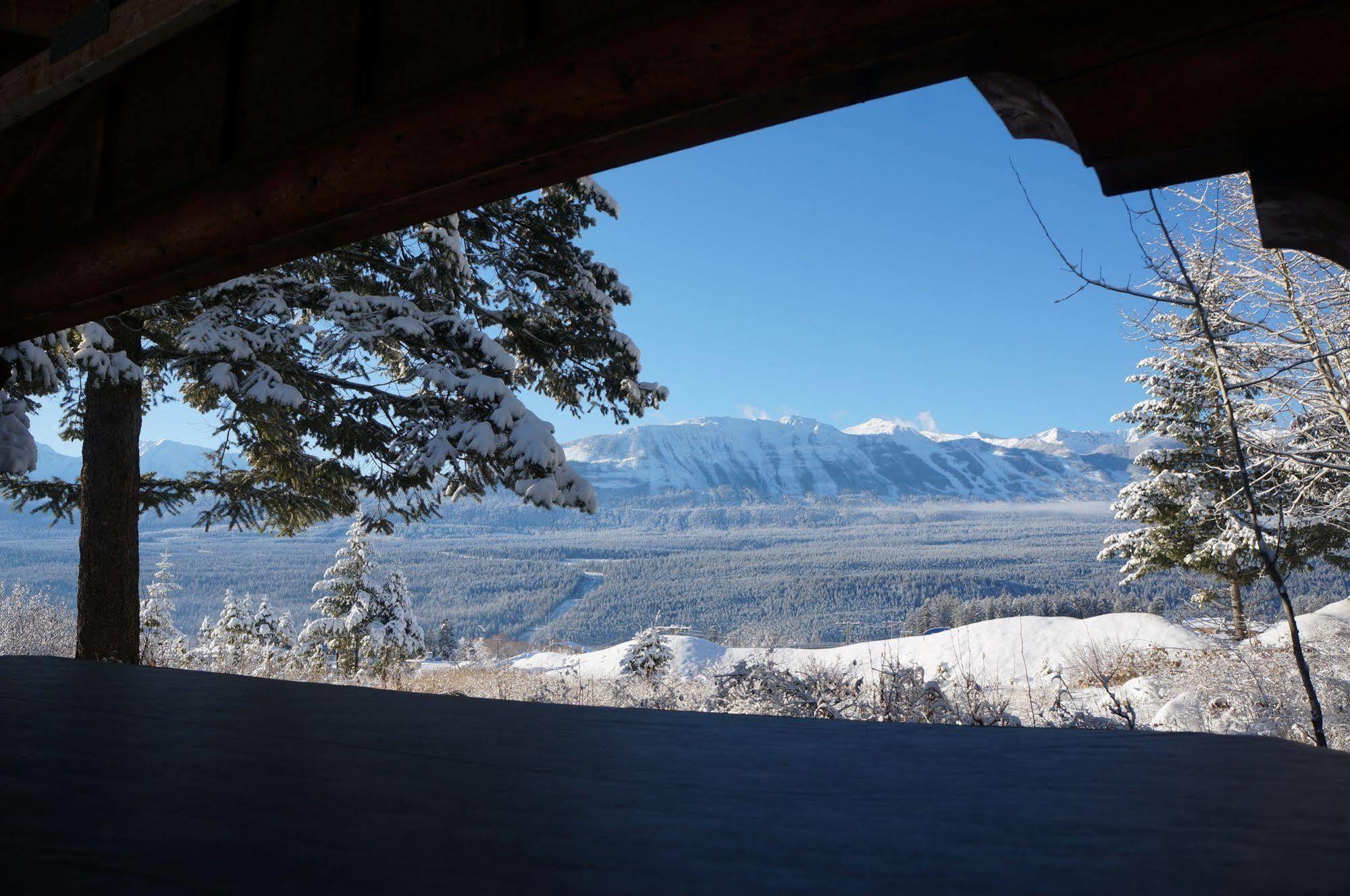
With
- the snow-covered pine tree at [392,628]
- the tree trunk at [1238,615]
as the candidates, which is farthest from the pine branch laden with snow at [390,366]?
the tree trunk at [1238,615]

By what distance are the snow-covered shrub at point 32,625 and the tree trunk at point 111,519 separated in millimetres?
11258

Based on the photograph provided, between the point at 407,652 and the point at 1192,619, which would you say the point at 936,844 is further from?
the point at 407,652

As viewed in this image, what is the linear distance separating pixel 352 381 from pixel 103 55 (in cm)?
613

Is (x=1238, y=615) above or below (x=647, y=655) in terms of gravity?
below

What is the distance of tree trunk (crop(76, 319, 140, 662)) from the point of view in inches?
322

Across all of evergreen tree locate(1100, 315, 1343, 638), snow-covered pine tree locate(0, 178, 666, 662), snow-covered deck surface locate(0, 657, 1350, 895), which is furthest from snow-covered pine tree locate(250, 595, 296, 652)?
snow-covered deck surface locate(0, 657, 1350, 895)

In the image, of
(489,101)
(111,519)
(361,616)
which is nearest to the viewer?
(489,101)

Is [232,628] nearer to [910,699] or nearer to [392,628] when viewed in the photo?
[392,628]

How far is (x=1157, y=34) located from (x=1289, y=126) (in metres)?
0.31

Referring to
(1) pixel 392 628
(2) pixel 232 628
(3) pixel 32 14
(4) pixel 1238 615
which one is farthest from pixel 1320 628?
(2) pixel 232 628

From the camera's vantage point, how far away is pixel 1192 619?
13938mm

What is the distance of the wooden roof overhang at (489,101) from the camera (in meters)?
1.58

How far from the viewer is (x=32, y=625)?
19.9 meters

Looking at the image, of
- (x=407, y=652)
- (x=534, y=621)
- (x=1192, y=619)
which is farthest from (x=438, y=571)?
(x=1192, y=619)
